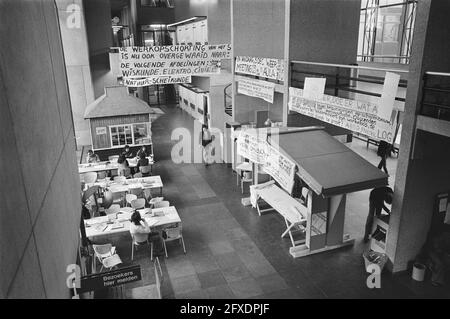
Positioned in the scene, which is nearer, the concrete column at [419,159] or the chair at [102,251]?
the concrete column at [419,159]

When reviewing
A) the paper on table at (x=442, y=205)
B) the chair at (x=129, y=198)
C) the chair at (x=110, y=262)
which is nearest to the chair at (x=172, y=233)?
the chair at (x=110, y=262)

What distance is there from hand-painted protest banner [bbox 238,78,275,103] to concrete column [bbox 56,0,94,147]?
9.80 m

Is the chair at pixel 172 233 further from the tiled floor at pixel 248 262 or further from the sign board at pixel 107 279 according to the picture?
the sign board at pixel 107 279

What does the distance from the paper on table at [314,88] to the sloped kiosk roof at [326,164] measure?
3.63 ft

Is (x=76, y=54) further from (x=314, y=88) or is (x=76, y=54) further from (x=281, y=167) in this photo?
(x=281, y=167)

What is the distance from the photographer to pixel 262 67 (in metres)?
12.8

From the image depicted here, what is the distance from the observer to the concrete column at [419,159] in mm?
7645

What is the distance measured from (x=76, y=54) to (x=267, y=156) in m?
14.2

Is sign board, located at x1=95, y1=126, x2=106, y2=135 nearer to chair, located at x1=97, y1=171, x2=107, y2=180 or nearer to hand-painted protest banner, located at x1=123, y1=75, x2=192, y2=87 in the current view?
chair, located at x1=97, y1=171, x2=107, y2=180

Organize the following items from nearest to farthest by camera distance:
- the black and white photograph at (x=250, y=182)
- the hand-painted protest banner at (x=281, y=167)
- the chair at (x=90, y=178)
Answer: the black and white photograph at (x=250, y=182) → the hand-painted protest banner at (x=281, y=167) → the chair at (x=90, y=178)

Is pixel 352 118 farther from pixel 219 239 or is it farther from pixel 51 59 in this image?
pixel 51 59

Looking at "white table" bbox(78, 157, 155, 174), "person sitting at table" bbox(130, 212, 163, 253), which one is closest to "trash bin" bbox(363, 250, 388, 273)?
"person sitting at table" bbox(130, 212, 163, 253)

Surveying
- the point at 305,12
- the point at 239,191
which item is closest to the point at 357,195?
the point at 239,191

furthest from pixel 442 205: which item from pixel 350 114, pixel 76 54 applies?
pixel 76 54
